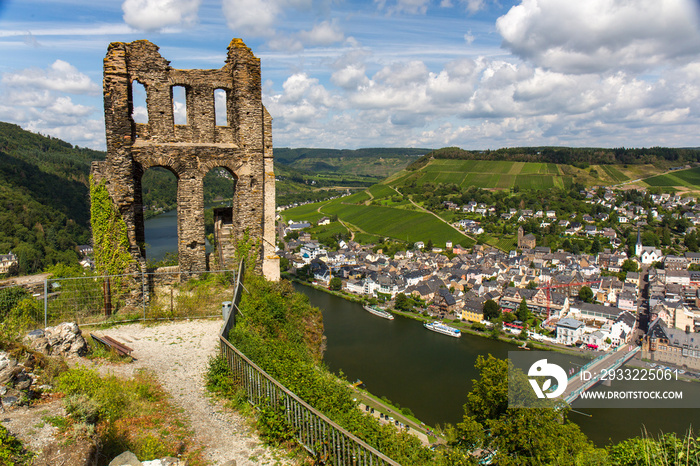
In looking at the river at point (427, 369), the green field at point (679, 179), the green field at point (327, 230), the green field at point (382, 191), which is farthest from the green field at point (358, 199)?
the green field at point (679, 179)

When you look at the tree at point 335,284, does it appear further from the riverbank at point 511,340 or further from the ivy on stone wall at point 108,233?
the ivy on stone wall at point 108,233

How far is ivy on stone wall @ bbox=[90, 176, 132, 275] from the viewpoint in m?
12.4

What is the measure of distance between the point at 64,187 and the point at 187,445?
84.0 meters

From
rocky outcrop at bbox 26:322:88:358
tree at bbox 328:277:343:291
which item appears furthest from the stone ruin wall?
tree at bbox 328:277:343:291

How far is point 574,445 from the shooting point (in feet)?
56.1

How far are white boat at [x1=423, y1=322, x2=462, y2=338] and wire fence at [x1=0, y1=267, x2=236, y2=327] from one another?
1655 inches

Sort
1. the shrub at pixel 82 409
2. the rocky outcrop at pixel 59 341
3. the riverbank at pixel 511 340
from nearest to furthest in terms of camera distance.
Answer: the shrub at pixel 82 409, the rocky outcrop at pixel 59 341, the riverbank at pixel 511 340

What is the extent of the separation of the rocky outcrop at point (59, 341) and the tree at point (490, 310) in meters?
55.5

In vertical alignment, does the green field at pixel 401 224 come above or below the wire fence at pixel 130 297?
below

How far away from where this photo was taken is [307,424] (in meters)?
5.74

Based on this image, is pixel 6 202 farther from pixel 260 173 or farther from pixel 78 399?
pixel 78 399

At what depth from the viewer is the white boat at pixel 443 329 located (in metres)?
51.0

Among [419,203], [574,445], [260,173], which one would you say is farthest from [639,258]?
[260,173]

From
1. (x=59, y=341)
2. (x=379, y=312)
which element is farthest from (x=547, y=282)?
(x=59, y=341)
